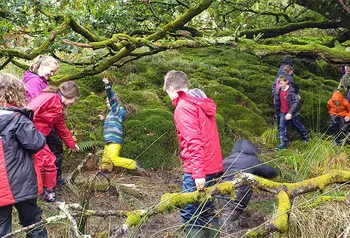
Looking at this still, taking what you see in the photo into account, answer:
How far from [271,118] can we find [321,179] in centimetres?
633

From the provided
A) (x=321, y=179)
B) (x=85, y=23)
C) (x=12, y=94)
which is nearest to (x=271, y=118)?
(x=85, y=23)

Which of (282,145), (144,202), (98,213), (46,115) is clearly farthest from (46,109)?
(282,145)

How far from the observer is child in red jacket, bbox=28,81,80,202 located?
4879 millimetres

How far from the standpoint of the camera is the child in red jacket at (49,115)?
16.0 feet

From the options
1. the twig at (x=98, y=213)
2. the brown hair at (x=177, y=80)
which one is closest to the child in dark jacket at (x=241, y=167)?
the brown hair at (x=177, y=80)

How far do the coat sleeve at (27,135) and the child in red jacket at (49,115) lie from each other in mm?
1199

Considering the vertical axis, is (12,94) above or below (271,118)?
above

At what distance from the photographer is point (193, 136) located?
13.4ft

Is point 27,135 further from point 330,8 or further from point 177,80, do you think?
point 330,8

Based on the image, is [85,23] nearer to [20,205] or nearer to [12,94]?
[12,94]

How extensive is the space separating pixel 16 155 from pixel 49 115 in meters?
1.47

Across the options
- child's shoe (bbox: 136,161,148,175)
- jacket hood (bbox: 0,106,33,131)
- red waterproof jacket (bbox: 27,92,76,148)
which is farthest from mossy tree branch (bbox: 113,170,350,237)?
child's shoe (bbox: 136,161,148,175)

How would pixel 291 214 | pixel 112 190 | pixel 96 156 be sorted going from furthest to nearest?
pixel 96 156
pixel 112 190
pixel 291 214

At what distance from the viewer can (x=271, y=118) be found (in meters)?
9.62
